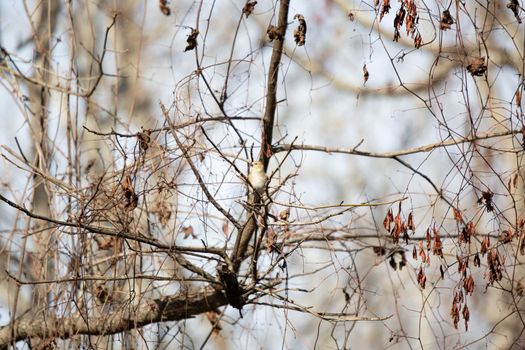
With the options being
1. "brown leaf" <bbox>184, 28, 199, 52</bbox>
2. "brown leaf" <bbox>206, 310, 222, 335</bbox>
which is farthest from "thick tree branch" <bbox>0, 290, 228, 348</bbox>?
"brown leaf" <bbox>184, 28, 199, 52</bbox>

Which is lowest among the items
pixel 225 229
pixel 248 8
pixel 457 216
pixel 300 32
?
pixel 457 216

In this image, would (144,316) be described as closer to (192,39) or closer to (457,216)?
(192,39)

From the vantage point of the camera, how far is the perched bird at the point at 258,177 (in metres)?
2.80

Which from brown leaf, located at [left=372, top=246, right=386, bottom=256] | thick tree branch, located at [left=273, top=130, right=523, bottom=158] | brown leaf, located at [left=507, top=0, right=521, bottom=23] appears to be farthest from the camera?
brown leaf, located at [left=372, top=246, right=386, bottom=256]

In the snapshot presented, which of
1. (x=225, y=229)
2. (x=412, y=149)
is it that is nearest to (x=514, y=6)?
(x=412, y=149)

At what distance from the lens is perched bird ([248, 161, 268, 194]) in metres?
2.80

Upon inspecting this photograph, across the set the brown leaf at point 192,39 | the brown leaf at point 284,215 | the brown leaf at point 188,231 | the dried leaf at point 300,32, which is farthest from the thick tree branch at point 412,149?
the brown leaf at point 188,231

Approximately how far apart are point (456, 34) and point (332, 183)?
8.73 meters

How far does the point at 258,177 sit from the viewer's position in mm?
2838

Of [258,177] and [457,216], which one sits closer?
[457,216]

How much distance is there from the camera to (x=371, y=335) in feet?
34.0

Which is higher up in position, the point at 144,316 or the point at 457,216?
the point at 144,316

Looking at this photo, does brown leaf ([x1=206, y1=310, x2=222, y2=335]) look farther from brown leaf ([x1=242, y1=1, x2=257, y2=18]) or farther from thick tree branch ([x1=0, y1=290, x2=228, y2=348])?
brown leaf ([x1=242, y1=1, x2=257, y2=18])

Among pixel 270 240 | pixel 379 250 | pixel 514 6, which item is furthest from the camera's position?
pixel 379 250
